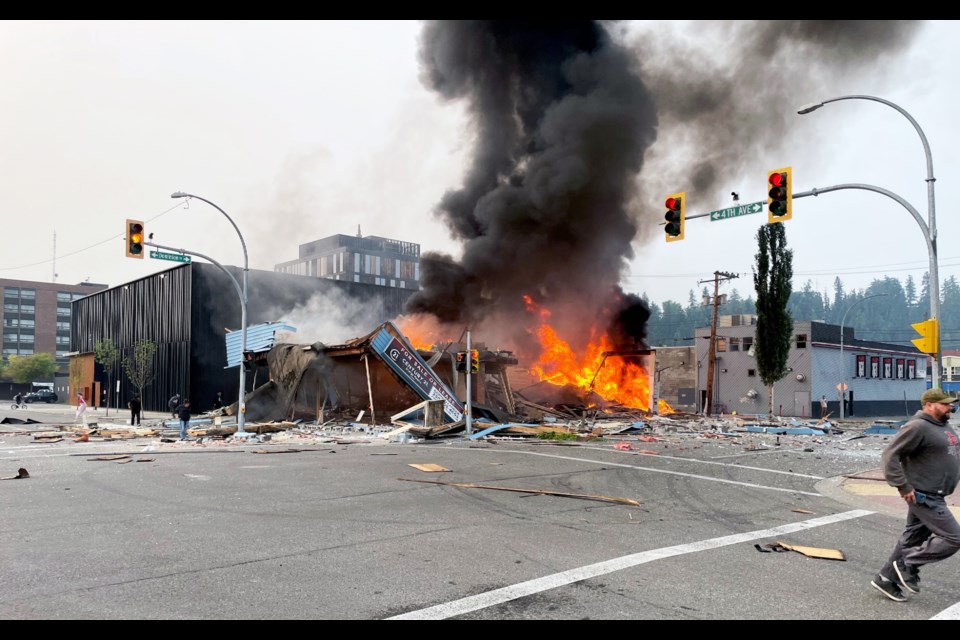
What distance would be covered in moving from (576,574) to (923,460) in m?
2.96

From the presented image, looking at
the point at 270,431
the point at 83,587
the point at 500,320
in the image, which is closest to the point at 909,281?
the point at 500,320

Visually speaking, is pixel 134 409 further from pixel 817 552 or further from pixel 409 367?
pixel 817 552

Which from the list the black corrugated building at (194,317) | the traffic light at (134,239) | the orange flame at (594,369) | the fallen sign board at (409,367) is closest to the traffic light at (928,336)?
the fallen sign board at (409,367)

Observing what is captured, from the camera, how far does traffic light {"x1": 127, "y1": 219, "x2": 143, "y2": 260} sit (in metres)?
18.1

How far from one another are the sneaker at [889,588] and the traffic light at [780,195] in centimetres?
928

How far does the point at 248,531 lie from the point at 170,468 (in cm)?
670

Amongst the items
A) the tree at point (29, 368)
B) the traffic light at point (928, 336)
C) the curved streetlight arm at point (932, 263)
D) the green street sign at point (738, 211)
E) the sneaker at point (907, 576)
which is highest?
the green street sign at point (738, 211)

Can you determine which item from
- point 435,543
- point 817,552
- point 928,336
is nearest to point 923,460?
point 817,552

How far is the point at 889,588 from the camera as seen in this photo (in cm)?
530

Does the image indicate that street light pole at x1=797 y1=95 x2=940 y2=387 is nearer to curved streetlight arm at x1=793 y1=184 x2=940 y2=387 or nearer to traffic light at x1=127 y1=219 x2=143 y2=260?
curved streetlight arm at x1=793 y1=184 x2=940 y2=387

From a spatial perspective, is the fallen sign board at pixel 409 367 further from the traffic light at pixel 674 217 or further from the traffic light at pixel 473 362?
the traffic light at pixel 674 217

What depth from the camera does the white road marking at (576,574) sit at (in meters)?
4.79

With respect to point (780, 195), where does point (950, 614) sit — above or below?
below
